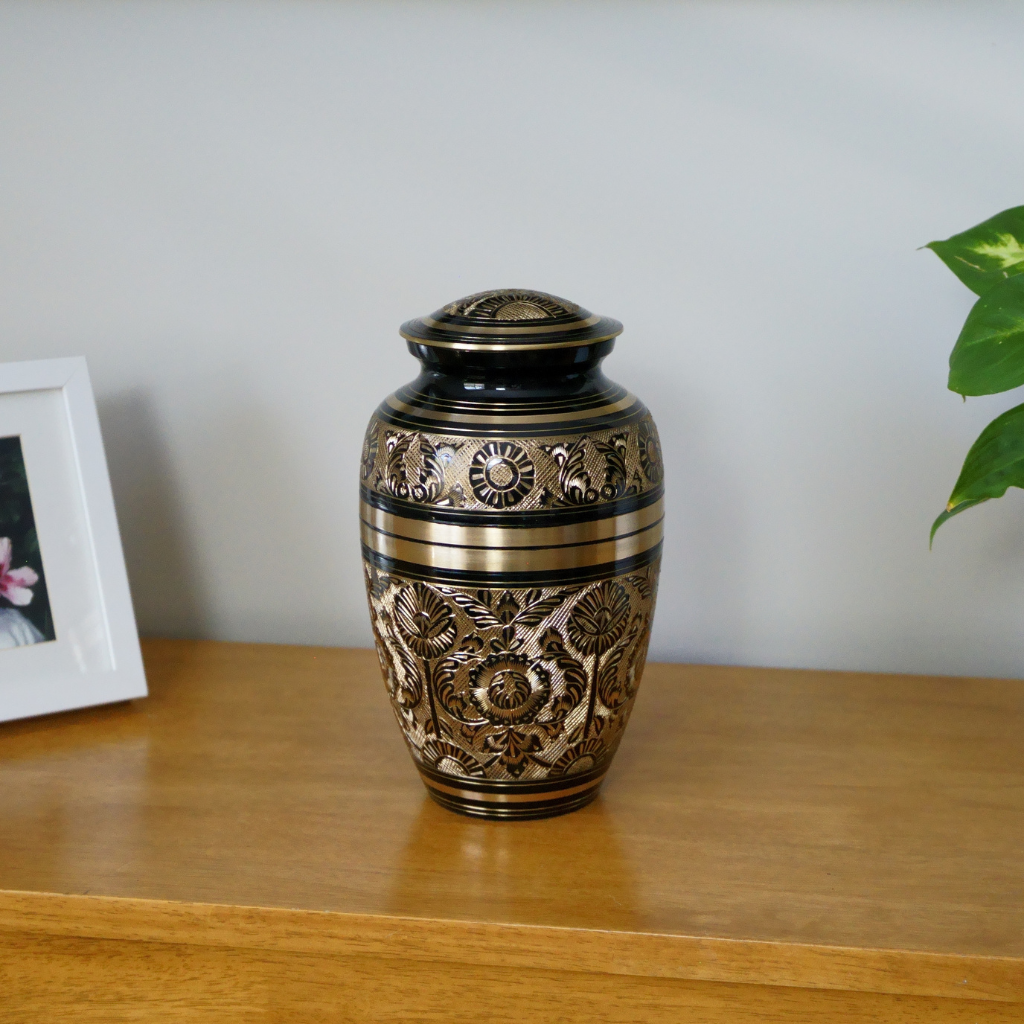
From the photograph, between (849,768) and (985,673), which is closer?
(849,768)

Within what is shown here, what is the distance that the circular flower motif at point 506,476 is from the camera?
667 mm

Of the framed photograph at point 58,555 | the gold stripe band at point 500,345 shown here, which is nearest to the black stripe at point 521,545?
the gold stripe band at point 500,345

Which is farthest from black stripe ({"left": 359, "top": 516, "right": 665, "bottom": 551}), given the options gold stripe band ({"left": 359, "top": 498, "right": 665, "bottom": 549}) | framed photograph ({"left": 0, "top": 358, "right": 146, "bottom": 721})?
framed photograph ({"left": 0, "top": 358, "right": 146, "bottom": 721})

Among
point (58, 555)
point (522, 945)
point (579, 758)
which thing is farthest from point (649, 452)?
point (58, 555)

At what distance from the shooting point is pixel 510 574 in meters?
0.67

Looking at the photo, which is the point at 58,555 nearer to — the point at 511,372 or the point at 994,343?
the point at 511,372

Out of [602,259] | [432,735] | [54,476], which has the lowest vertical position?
[432,735]

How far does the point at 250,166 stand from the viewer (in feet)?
3.24

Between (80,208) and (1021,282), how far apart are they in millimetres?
835

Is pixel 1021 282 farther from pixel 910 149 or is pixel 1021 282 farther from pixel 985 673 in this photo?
pixel 985 673

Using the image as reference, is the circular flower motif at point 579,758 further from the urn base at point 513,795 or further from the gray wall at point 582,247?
the gray wall at point 582,247

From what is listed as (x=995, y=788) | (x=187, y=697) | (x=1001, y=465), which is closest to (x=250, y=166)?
(x=187, y=697)

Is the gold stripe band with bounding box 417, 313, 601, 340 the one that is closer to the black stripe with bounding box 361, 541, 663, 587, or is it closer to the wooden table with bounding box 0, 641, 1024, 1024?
the black stripe with bounding box 361, 541, 663, 587

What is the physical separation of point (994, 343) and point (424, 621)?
42 cm
